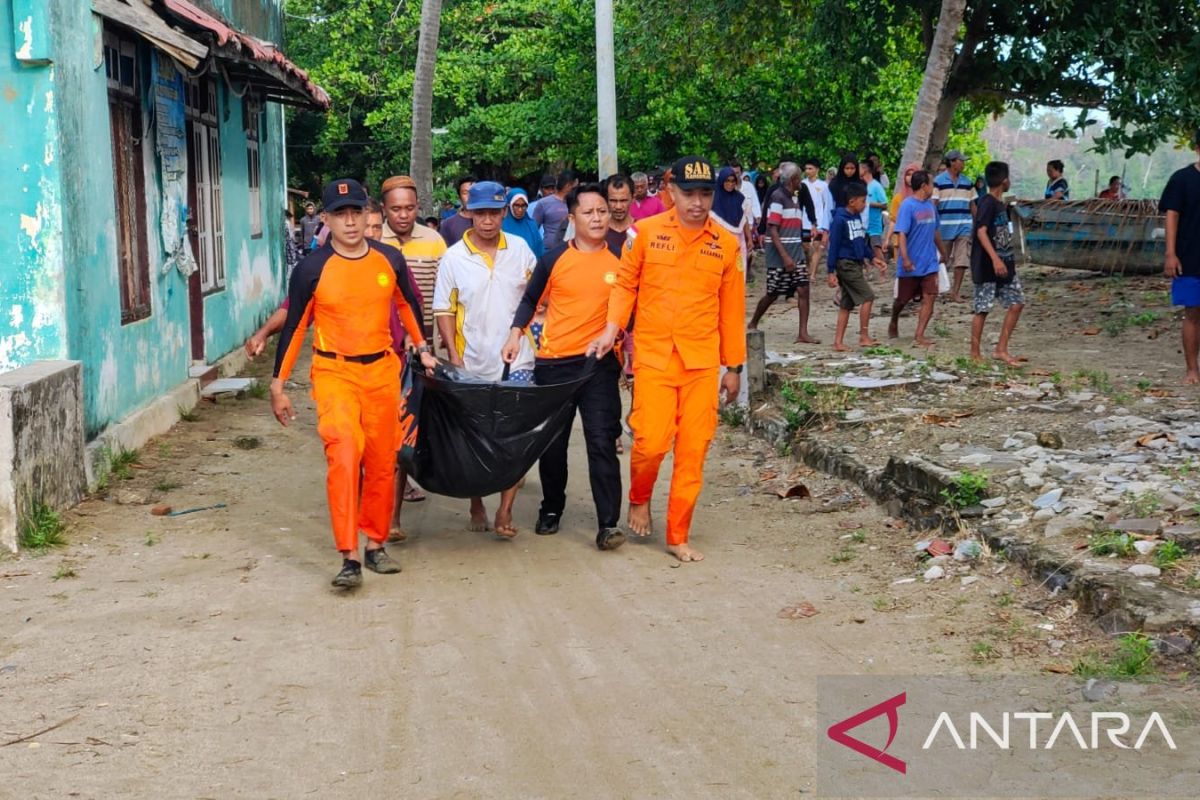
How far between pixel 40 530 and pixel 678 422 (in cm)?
336

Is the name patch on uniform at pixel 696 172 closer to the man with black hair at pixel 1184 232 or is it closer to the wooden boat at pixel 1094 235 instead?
the man with black hair at pixel 1184 232

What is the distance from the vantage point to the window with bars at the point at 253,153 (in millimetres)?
15805

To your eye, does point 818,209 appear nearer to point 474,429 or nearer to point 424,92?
→ point 424,92

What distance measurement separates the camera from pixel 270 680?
5078 mm

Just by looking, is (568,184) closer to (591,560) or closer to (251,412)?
(251,412)

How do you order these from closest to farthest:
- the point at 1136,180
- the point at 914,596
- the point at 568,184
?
the point at 914,596
the point at 568,184
the point at 1136,180

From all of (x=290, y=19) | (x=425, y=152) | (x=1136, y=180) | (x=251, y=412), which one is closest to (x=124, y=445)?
(x=251, y=412)

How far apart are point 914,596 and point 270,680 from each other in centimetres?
279

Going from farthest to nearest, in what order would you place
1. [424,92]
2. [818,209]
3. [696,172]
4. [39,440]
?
[818,209], [424,92], [39,440], [696,172]

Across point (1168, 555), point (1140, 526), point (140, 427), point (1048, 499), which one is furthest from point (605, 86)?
point (1168, 555)

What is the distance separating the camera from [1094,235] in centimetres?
1839

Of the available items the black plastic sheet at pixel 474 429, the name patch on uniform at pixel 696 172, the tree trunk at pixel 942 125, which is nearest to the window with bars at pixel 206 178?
the black plastic sheet at pixel 474 429

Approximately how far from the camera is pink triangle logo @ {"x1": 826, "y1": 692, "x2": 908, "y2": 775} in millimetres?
4259

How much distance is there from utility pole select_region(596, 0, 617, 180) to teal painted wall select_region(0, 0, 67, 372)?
30.1ft
